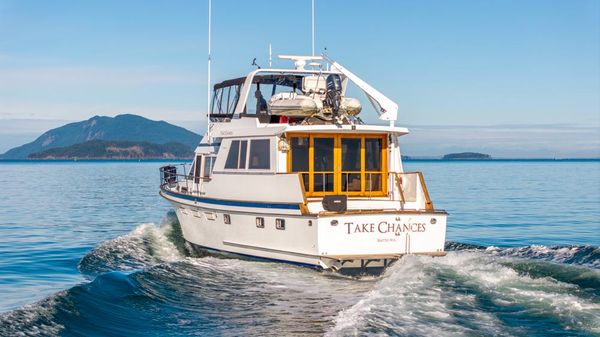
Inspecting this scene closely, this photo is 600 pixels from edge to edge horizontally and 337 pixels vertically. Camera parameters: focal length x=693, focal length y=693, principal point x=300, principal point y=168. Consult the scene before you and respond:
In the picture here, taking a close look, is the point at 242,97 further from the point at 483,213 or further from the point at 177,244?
the point at 483,213

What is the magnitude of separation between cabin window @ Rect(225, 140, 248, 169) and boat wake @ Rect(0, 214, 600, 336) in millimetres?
2560

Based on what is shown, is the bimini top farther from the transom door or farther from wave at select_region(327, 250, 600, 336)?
wave at select_region(327, 250, 600, 336)

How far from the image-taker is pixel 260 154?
16.5 m

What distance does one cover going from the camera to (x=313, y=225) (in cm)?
1438

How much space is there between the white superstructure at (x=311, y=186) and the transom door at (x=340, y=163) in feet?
0.08

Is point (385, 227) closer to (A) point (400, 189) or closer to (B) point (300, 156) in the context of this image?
(A) point (400, 189)

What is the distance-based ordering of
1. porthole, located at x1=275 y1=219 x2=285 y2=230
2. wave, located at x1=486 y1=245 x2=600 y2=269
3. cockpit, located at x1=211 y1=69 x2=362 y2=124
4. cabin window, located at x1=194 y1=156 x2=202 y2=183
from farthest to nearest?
cabin window, located at x1=194 y1=156 x2=202 y2=183 < cockpit, located at x1=211 y1=69 x2=362 y2=124 < wave, located at x1=486 y1=245 x2=600 y2=269 < porthole, located at x1=275 y1=219 x2=285 y2=230

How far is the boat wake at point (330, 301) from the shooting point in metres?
10.5

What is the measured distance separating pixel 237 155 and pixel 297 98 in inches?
83.3

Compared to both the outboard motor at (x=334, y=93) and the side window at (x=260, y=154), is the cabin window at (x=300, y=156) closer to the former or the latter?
the side window at (x=260, y=154)

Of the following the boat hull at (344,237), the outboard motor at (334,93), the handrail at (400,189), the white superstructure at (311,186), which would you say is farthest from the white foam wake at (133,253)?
the handrail at (400,189)

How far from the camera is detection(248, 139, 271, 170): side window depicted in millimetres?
16250

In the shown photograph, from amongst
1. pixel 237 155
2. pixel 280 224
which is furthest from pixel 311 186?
pixel 237 155

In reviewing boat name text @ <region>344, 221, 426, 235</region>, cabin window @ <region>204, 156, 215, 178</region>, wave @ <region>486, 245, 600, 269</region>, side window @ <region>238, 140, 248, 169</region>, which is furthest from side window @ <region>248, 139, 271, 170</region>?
wave @ <region>486, 245, 600, 269</region>
